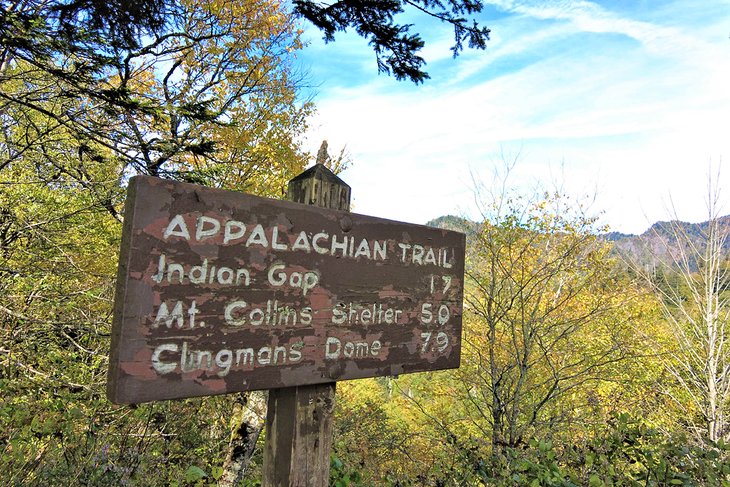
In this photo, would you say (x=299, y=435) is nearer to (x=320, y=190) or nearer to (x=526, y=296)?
(x=320, y=190)

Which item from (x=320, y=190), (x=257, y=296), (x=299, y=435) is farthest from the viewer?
(x=320, y=190)

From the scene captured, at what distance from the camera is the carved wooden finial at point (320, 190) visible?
5.41ft

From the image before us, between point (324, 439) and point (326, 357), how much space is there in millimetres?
364

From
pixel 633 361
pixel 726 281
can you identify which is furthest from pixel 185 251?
pixel 633 361

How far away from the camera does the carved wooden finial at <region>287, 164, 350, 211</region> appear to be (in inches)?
64.9

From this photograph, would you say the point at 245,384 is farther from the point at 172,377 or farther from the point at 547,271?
the point at 547,271

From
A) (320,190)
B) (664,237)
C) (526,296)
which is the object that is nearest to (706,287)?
(664,237)

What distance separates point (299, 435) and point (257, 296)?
0.58 meters

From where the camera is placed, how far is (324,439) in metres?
1.59

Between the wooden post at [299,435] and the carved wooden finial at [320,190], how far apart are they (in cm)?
1

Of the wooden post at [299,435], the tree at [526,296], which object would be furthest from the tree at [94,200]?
the tree at [526,296]

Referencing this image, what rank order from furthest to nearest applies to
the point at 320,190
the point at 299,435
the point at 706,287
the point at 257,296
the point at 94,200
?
1. the point at 706,287
2. the point at 94,200
3. the point at 320,190
4. the point at 299,435
5. the point at 257,296

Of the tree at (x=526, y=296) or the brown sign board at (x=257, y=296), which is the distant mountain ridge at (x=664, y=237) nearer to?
the tree at (x=526, y=296)

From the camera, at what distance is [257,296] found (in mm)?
1326
